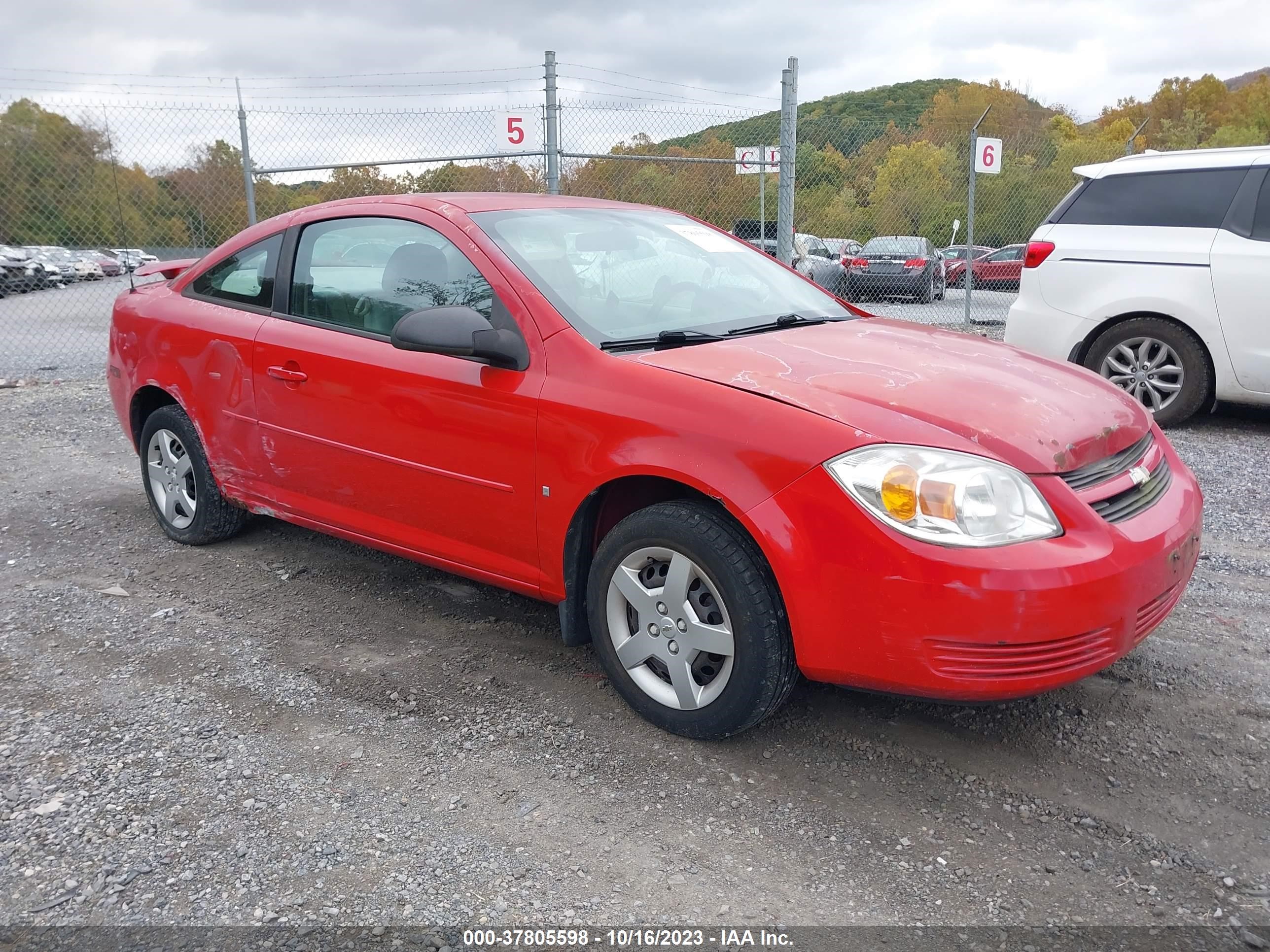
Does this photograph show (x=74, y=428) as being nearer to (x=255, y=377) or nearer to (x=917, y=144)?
(x=255, y=377)

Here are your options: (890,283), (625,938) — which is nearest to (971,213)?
(890,283)

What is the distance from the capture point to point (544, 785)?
2668mm

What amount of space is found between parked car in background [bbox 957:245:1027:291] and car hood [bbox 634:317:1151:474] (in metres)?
18.0

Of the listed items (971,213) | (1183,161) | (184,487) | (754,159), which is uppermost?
(754,159)

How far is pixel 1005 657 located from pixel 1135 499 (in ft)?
2.27

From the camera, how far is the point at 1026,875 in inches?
89.8

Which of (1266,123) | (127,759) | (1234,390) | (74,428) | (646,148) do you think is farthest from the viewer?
(1266,123)

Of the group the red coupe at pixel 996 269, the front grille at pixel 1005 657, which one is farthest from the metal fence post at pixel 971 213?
the red coupe at pixel 996 269

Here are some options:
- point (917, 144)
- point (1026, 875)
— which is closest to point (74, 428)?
point (1026, 875)

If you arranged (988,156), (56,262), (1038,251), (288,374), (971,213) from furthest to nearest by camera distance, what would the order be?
1. (56,262)
2. (988,156)
3. (971,213)
4. (1038,251)
5. (288,374)

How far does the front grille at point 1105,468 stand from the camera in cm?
258

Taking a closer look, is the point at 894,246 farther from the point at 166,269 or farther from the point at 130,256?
the point at 166,269

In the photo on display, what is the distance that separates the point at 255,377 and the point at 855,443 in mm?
2513

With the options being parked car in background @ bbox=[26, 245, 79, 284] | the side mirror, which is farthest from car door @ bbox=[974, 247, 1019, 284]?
the side mirror
